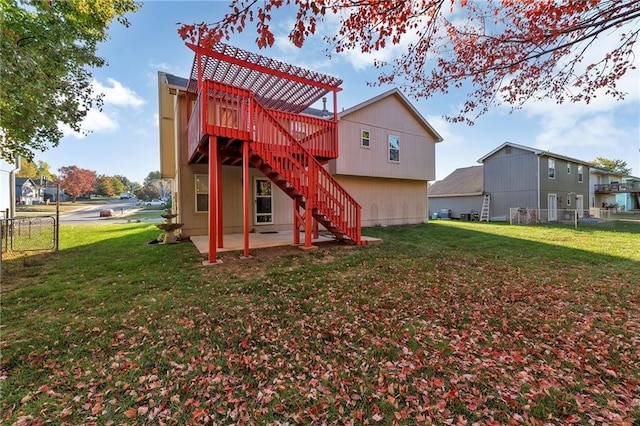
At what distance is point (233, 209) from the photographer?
1054cm

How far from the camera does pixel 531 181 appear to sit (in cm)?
1997

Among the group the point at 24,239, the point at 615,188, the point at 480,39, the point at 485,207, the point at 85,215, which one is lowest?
the point at 24,239

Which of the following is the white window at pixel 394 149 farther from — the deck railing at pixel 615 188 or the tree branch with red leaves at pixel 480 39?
the deck railing at pixel 615 188

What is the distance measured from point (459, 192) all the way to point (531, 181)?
545cm

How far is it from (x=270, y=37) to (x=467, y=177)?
2679 centimetres

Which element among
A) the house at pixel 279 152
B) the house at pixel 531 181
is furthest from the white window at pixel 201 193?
the house at pixel 531 181

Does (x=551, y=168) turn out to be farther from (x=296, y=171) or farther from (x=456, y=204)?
(x=296, y=171)

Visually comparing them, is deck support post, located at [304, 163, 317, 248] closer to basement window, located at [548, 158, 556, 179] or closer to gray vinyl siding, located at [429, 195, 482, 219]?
gray vinyl siding, located at [429, 195, 482, 219]

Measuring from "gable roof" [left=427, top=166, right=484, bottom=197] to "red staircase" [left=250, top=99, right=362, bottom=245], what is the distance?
18940 mm

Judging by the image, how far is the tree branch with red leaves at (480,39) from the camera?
12.4 ft

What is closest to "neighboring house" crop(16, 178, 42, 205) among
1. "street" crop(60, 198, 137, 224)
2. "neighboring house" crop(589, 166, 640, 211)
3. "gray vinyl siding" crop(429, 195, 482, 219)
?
"street" crop(60, 198, 137, 224)

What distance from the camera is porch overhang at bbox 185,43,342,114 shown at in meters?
6.54

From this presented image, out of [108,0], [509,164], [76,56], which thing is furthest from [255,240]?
[509,164]

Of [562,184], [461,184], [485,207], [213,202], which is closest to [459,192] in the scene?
[461,184]
